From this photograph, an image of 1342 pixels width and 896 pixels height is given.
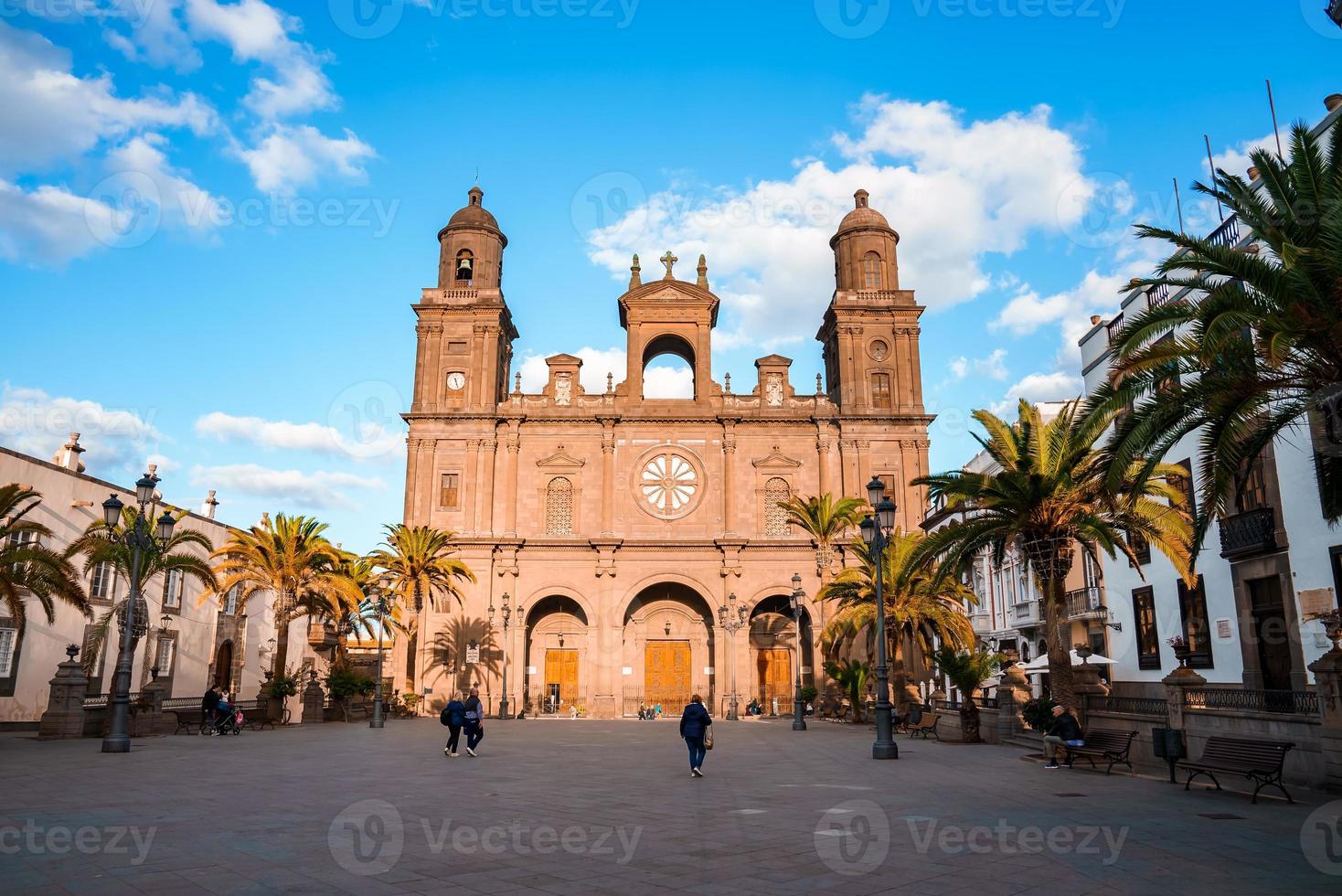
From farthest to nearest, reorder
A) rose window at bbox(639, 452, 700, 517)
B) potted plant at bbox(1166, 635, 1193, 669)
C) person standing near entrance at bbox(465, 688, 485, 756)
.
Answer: rose window at bbox(639, 452, 700, 517) → person standing near entrance at bbox(465, 688, 485, 756) → potted plant at bbox(1166, 635, 1193, 669)

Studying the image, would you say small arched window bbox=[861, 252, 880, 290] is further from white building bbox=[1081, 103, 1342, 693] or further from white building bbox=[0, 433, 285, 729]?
white building bbox=[0, 433, 285, 729]

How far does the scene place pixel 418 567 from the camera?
134 feet

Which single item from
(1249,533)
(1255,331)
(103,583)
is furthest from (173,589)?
(1255,331)

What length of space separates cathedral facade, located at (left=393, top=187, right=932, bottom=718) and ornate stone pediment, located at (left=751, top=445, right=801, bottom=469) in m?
0.09

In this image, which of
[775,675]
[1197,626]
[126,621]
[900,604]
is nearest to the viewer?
[126,621]

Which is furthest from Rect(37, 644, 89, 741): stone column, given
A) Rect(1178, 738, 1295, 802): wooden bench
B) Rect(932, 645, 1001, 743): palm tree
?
Rect(1178, 738, 1295, 802): wooden bench

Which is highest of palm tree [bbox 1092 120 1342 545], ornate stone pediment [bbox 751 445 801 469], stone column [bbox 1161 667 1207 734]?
ornate stone pediment [bbox 751 445 801 469]

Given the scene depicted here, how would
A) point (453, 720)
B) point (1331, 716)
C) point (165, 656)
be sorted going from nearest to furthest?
point (1331, 716) → point (453, 720) → point (165, 656)

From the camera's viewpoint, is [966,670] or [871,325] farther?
[871,325]

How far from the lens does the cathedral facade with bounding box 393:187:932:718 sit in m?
44.2

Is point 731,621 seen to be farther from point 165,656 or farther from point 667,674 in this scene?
point 165,656

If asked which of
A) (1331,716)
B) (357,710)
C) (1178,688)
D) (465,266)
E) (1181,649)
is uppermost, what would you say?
(465,266)

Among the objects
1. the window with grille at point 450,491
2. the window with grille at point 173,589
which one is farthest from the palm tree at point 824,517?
the window with grille at point 173,589

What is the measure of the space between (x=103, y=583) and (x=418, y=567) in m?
13.0
